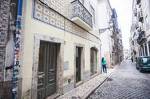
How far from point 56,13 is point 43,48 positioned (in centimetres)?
181

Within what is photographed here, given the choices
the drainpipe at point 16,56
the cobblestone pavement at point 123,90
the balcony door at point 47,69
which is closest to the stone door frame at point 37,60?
the balcony door at point 47,69

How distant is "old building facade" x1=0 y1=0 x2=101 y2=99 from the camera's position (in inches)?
144

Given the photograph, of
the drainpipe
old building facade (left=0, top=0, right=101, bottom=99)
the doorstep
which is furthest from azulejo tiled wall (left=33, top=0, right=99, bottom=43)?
the doorstep

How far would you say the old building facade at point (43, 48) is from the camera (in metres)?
3.65

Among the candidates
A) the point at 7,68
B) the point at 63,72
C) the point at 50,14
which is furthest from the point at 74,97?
the point at 50,14

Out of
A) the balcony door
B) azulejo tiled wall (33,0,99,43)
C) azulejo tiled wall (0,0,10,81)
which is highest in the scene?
azulejo tiled wall (33,0,99,43)

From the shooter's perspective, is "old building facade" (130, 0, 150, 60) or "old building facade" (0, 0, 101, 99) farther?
"old building facade" (130, 0, 150, 60)

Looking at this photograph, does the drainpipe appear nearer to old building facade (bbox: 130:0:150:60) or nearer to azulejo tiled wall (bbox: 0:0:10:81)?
azulejo tiled wall (bbox: 0:0:10:81)

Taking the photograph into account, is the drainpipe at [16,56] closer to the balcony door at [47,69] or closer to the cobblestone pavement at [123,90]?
the balcony door at [47,69]

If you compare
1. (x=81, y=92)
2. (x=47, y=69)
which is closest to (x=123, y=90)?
(x=81, y=92)

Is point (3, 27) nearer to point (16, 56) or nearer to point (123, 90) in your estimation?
point (16, 56)

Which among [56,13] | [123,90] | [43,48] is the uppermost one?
[56,13]

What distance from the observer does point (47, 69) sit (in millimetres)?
5637

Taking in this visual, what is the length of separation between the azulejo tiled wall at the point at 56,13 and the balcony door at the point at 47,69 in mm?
1031
